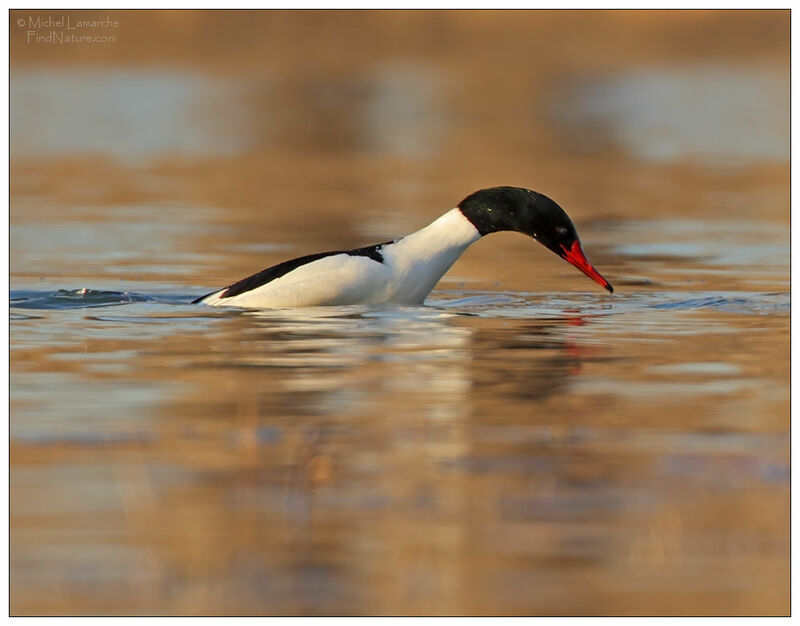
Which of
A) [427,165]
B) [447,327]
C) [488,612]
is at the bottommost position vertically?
[488,612]

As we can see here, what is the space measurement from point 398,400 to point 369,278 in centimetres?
283

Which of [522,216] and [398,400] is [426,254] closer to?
[522,216]

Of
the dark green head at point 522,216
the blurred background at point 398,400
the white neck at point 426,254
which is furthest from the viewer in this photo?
the dark green head at point 522,216

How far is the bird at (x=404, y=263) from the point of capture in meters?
10.5

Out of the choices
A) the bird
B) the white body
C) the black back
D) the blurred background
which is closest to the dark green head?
the bird

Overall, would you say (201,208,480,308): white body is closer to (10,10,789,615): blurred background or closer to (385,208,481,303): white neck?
(385,208,481,303): white neck

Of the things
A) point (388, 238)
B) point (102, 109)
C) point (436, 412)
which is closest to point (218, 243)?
point (388, 238)

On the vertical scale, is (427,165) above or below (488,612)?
above

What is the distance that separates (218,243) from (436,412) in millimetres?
7455

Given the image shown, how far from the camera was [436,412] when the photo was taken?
7398 millimetres

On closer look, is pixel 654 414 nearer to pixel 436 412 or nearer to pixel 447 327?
pixel 436 412

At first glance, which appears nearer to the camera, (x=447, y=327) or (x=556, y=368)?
(x=556, y=368)

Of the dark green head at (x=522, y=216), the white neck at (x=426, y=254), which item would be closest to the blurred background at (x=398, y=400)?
the white neck at (x=426, y=254)

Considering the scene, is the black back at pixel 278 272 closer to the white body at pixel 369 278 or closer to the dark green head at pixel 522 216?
the white body at pixel 369 278
